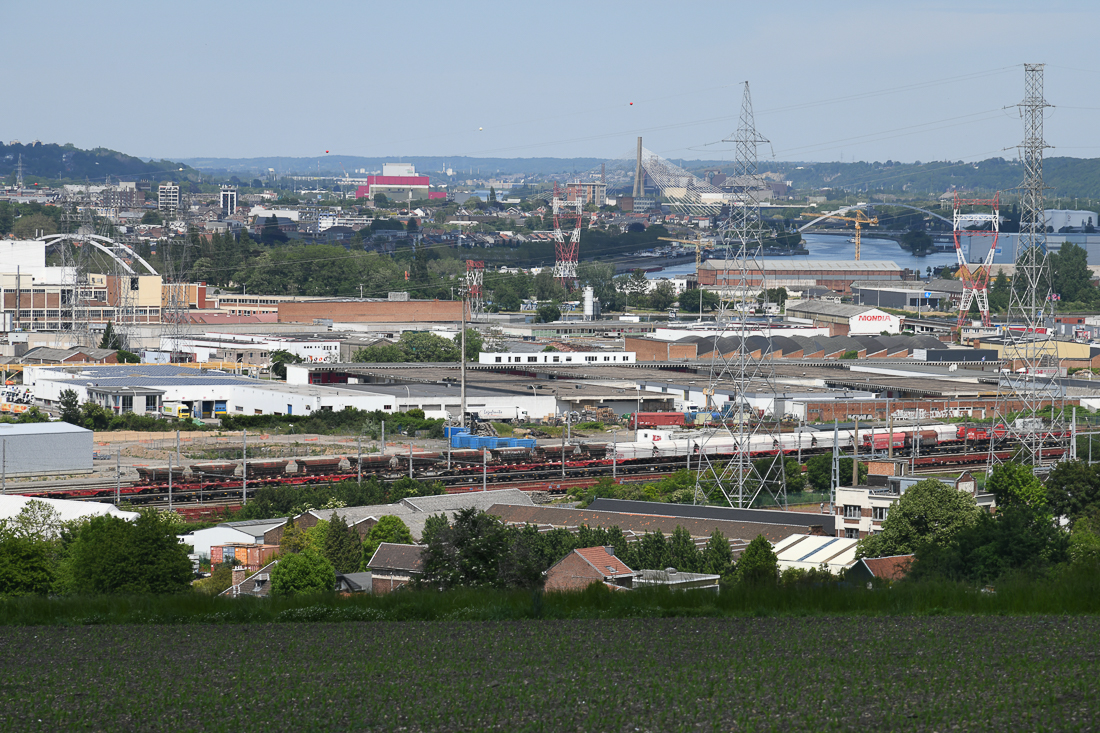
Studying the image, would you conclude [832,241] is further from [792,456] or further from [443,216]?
[792,456]

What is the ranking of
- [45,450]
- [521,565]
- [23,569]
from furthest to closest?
[45,450], [23,569], [521,565]

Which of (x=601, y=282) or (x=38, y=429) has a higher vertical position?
(x=601, y=282)

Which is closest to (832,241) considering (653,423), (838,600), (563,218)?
(563,218)

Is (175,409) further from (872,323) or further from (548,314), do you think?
(872,323)

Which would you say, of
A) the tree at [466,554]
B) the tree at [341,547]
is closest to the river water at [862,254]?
the tree at [341,547]

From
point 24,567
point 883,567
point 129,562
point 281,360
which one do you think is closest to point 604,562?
point 883,567

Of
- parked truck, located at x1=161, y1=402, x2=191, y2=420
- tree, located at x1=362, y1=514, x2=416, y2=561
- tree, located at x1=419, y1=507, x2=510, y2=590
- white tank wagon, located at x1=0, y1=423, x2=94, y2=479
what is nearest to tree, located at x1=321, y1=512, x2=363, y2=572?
tree, located at x1=362, y1=514, x2=416, y2=561
